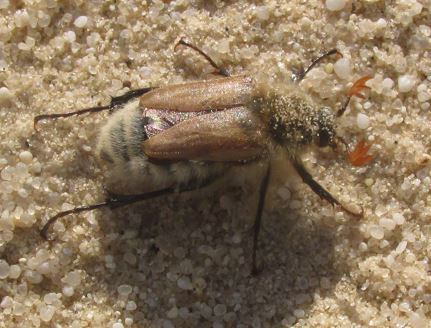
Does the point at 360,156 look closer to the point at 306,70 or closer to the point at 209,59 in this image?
the point at 306,70

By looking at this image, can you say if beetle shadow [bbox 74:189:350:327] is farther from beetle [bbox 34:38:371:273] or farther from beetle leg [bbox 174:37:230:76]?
beetle leg [bbox 174:37:230:76]

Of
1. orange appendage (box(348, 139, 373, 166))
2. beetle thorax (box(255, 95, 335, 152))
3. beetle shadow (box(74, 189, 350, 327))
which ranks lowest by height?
beetle shadow (box(74, 189, 350, 327))

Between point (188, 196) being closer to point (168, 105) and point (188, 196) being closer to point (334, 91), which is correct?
point (168, 105)

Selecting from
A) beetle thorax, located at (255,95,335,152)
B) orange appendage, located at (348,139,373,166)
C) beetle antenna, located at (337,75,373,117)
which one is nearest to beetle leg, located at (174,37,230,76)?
beetle thorax, located at (255,95,335,152)

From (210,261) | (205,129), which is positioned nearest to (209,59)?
(205,129)

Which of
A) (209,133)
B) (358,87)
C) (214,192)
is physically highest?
(358,87)

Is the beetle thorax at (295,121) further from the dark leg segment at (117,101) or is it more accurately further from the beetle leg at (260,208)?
the dark leg segment at (117,101)
